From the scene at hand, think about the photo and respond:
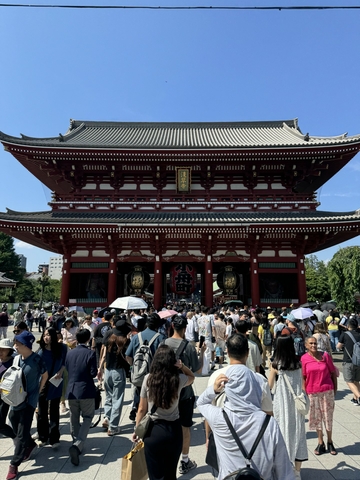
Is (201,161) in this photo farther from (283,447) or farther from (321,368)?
(283,447)

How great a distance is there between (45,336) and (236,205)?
14669 mm

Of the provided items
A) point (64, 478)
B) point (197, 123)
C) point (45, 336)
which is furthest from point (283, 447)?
point (197, 123)

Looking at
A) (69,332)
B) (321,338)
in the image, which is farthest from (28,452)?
(321,338)

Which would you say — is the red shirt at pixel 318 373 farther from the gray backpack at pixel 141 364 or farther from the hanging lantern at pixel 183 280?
the hanging lantern at pixel 183 280

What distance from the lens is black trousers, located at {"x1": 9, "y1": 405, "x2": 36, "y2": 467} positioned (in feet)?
13.1

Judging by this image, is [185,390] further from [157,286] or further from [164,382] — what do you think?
[157,286]

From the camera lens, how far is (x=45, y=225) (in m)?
16.0

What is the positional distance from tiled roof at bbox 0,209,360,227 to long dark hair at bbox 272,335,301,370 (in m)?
12.2

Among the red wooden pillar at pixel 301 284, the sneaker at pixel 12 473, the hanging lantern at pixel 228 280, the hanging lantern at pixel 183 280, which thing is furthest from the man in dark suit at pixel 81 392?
the red wooden pillar at pixel 301 284

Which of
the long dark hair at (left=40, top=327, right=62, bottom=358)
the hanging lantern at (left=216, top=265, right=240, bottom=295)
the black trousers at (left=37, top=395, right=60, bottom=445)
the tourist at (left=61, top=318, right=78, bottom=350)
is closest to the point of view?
the black trousers at (left=37, top=395, right=60, bottom=445)

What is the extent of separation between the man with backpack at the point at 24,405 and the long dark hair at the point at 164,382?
2.29 metres

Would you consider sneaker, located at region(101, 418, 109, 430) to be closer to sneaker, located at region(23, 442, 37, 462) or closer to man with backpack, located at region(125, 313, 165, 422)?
man with backpack, located at region(125, 313, 165, 422)

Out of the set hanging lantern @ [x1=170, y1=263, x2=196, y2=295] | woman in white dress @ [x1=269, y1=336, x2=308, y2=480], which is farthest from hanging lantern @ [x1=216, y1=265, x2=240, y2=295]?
woman in white dress @ [x1=269, y1=336, x2=308, y2=480]

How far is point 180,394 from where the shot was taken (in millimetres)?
4121
